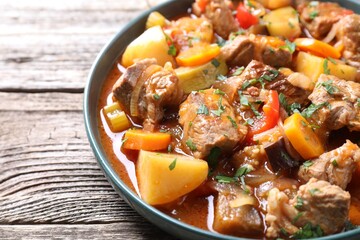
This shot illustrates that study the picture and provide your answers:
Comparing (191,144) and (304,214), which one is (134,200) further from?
(304,214)

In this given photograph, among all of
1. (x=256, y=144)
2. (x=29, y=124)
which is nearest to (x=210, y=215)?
(x=256, y=144)

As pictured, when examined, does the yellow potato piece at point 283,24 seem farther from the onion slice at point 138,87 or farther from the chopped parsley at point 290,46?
the onion slice at point 138,87

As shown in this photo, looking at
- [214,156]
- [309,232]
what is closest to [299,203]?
[309,232]

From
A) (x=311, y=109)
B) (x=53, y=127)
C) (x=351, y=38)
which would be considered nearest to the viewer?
(x=311, y=109)

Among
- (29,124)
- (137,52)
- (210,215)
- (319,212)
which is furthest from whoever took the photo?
(29,124)

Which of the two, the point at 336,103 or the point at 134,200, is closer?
the point at 134,200

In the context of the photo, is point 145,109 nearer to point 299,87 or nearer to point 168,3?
point 299,87
